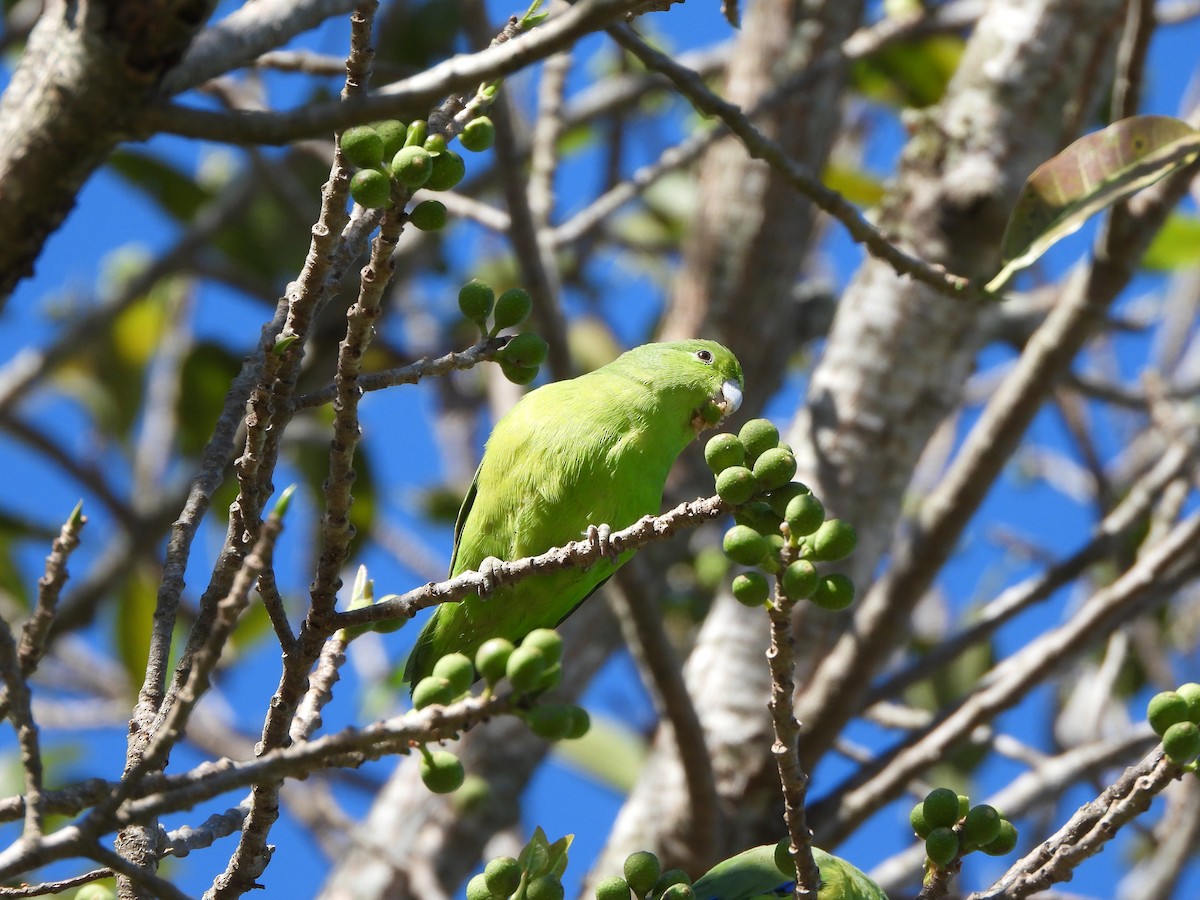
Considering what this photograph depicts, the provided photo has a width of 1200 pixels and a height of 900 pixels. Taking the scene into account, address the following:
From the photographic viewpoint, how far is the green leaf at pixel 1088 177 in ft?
8.66

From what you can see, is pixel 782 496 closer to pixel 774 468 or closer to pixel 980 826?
pixel 774 468

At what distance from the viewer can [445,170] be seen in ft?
5.96

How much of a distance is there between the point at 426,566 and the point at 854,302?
3925 mm

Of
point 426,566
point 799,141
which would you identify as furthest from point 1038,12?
point 426,566

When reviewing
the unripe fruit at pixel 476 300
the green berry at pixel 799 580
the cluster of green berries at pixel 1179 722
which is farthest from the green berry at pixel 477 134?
the cluster of green berries at pixel 1179 722

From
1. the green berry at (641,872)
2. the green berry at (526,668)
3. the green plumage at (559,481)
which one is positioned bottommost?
the green berry at (641,872)

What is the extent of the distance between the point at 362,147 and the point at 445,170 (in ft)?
0.41

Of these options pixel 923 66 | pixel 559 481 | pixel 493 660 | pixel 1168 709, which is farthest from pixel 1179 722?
pixel 923 66

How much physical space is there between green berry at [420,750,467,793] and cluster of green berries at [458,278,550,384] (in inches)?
30.9

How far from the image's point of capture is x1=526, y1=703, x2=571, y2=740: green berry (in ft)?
4.83

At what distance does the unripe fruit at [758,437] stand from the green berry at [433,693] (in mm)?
626

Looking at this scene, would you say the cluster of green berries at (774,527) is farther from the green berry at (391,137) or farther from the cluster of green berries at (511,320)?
the green berry at (391,137)

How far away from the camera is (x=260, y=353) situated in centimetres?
221

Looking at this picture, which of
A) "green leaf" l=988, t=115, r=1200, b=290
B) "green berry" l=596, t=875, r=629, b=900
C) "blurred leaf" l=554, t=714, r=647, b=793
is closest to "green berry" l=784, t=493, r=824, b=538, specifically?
"green berry" l=596, t=875, r=629, b=900
